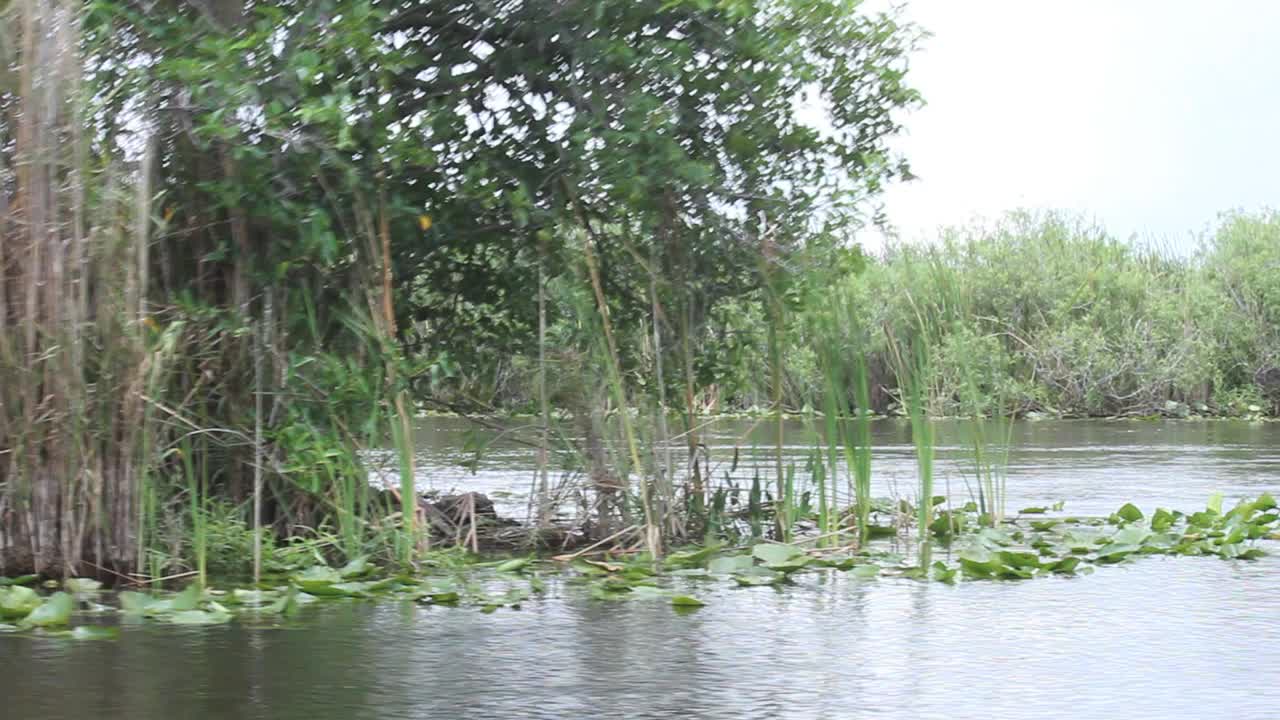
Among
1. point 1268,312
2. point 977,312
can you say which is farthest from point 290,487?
point 1268,312

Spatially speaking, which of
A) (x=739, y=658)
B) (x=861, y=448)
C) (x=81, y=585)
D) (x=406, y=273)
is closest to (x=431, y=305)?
(x=406, y=273)

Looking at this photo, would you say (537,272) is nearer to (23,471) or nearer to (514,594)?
(514,594)

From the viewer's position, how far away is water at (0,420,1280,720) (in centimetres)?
461

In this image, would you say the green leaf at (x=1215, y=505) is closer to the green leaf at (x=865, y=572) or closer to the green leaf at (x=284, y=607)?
the green leaf at (x=865, y=572)

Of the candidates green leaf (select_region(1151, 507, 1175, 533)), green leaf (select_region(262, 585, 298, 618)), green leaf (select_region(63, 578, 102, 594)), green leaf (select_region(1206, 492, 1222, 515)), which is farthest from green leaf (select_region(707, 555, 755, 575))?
green leaf (select_region(1206, 492, 1222, 515))

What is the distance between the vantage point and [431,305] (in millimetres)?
8969

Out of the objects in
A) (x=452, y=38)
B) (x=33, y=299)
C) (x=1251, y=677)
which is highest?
(x=452, y=38)

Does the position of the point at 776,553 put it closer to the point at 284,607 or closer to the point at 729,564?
the point at 729,564

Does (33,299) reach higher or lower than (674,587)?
higher

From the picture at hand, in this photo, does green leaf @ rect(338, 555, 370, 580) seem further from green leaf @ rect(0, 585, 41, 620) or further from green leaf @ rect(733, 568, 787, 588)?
green leaf @ rect(733, 568, 787, 588)

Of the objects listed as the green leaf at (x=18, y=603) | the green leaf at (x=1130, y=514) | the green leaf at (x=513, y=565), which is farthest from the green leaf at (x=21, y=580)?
the green leaf at (x=1130, y=514)

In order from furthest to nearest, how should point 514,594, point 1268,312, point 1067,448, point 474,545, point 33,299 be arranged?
point 1268,312 → point 1067,448 → point 474,545 → point 514,594 → point 33,299

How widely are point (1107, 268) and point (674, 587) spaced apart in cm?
2957

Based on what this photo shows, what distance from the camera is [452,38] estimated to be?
331 inches
